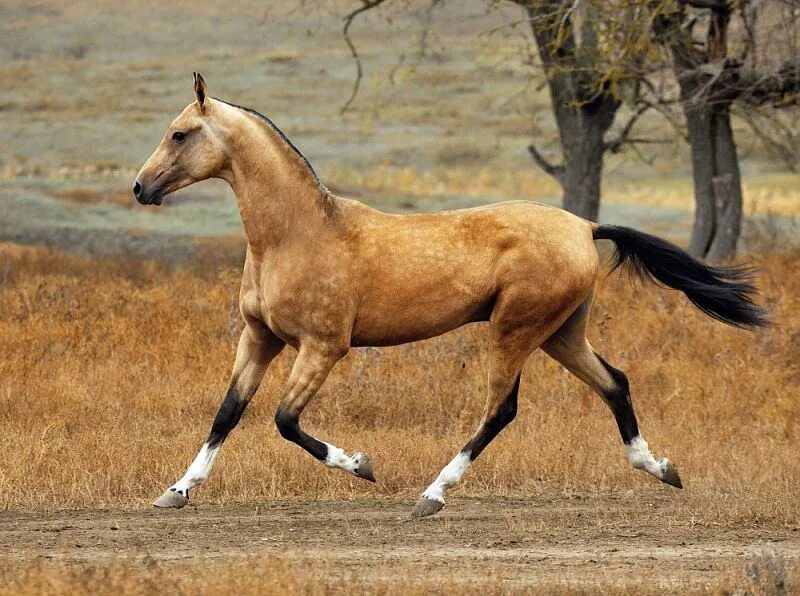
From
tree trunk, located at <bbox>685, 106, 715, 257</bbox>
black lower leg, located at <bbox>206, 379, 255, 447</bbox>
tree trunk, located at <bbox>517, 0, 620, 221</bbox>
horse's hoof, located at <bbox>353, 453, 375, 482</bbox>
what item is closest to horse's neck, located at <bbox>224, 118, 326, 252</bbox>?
black lower leg, located at <bbox>206, 379, 255, 447</bbox>

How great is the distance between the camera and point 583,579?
5992 millimetres

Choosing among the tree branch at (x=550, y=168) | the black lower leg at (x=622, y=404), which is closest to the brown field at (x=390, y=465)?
the black lower leg at (x=622, y=404)

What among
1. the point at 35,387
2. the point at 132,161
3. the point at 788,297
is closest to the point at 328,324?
the point at 35,387

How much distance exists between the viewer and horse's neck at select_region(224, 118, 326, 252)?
770 cm

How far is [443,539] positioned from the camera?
6.93 meters

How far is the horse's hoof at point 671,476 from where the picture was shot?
802 cm

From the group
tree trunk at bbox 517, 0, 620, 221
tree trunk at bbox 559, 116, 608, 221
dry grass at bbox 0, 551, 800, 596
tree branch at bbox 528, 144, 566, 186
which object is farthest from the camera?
tree branch at bbox 528, 144, 566, 186

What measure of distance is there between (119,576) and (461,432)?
4.27 meters

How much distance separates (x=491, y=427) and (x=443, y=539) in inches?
39.8

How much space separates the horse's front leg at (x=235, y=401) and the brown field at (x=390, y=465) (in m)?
0.13

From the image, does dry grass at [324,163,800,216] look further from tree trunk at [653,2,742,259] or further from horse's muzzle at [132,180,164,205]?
horse's muzzle at [132,180,164,205]

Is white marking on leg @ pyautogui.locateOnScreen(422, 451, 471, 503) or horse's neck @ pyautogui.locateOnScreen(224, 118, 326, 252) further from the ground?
horse's neck @ pyautogui.locateOnScreen(224, 118, 326, 252)

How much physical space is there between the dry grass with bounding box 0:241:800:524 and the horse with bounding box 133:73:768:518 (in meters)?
0.56

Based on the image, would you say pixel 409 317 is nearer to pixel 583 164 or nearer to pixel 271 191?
pixel 271 191
